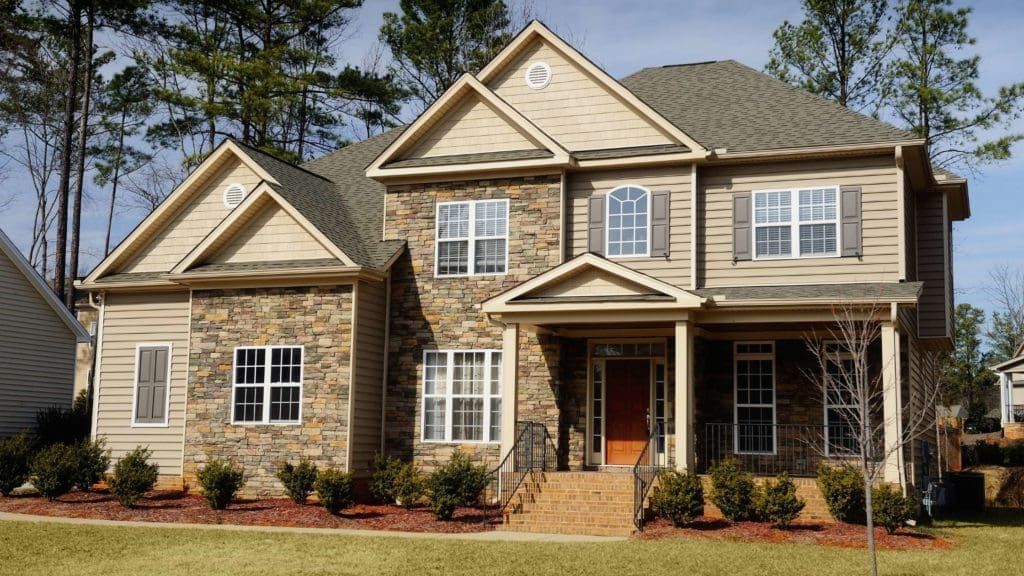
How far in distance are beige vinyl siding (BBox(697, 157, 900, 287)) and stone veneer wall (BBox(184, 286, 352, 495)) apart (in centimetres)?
693

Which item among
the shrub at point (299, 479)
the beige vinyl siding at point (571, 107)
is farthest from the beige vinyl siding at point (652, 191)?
the shrub at point (299, 479)

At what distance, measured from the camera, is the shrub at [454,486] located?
17.3 metres

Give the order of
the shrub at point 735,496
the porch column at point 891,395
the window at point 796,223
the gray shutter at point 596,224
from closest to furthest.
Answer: the shrub at point 735,496 → the porch column at point 891,395 → the window at point 796,223 → the gray shutter at point 596,224

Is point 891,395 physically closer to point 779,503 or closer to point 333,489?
point 779,503

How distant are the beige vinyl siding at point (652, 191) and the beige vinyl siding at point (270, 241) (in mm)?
4986

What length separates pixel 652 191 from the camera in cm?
2017

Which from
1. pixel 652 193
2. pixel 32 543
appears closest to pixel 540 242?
pixel 652 193

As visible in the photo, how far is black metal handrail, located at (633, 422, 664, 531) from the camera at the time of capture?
16609mm

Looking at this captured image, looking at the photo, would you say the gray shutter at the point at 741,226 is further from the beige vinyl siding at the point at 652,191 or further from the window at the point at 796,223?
the beige vinyl siding at the point at 652,191

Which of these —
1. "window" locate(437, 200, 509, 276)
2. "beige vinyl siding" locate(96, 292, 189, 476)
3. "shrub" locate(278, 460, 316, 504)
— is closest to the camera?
"shrub" locate(278, 460, 316, 504)

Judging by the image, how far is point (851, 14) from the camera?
104 ft

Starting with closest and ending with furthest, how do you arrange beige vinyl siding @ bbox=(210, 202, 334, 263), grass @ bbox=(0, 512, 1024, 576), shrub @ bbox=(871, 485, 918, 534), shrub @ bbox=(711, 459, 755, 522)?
1. grass @ bbox=(0, 512, 1024, 576)
2. shrub @ bbox=(871, 485, 918, 534)
3. shrub @ bbox=(711, 459, 755, 522)
4. beige vinyl siding @ bbox=(210, 202, 334, 263)

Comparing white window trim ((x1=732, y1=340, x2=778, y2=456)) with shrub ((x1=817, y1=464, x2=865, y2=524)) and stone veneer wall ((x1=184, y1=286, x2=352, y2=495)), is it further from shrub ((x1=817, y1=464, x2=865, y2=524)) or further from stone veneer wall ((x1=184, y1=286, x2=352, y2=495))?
stone veneer wall ((x1=184, y1=286, x2=352, y2=495))

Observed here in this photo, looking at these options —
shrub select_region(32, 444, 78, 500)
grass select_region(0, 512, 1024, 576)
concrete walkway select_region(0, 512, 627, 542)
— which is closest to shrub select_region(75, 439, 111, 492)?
shrub select_region(32, 444, 78, 500)
